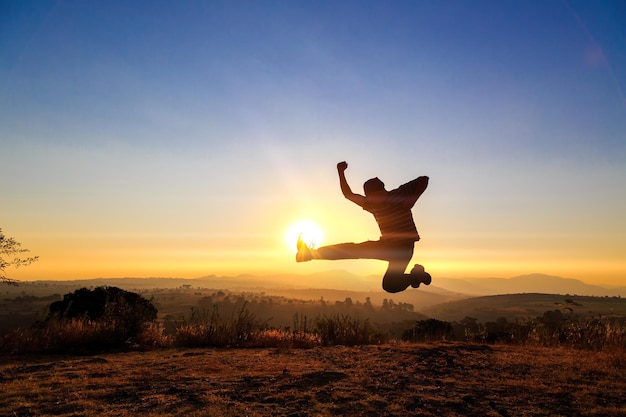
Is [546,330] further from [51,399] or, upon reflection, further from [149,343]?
[51,399]

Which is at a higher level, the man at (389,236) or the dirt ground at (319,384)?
the man at (389,236)

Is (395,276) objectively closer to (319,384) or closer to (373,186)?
(373,186)

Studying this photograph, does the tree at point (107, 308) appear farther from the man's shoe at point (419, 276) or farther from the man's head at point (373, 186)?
the man's head at point (373, 186)

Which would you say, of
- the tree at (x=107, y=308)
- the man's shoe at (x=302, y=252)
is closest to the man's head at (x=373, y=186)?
the man's shoe at (x=302, y=252)

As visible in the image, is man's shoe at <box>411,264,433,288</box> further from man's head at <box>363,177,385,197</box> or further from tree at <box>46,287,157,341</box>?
tree at <box>46,287,157,341</box>

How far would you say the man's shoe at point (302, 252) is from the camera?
6262mm

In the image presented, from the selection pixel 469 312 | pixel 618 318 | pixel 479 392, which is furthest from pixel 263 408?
pixel 469 312

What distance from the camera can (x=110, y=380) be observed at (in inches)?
279

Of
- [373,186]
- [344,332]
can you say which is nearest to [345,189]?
[373,186]

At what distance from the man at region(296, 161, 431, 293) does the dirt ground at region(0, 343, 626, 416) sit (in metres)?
1.92

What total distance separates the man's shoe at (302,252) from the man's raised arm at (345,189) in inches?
40.7

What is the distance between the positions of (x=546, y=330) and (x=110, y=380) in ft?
42.3

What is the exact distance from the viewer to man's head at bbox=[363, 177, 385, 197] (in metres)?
6.09

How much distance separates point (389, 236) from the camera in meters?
6.13
